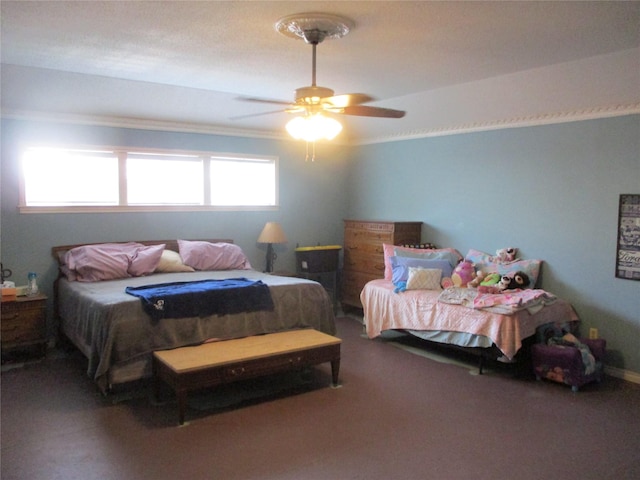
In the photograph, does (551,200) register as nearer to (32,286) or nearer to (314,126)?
(314,126)

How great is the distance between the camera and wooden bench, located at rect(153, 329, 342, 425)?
324 cm

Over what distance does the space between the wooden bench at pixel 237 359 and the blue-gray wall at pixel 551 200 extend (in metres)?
2.25

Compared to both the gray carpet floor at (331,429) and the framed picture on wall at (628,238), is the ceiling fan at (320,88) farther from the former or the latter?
the framed picture on wall at (628,238)

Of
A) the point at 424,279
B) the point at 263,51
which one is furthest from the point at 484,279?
the point at 263,51

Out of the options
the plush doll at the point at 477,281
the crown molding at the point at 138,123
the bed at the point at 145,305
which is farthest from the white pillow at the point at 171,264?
the plush doll at the point at 477,281

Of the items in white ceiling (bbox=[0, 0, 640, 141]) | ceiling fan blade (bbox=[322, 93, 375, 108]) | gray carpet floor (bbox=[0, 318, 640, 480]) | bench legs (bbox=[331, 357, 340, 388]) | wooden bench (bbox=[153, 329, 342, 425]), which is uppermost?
white ceiling (bbox=[0, 0, 640, 141])

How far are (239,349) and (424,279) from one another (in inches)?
83.0

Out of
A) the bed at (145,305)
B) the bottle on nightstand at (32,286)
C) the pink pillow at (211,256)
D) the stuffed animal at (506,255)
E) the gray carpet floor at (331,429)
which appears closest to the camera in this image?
the gray carpet floor at (331,429)

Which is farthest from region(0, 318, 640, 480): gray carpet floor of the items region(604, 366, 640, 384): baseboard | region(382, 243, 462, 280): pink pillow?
region(382, 243, 462, 280): pink pillow

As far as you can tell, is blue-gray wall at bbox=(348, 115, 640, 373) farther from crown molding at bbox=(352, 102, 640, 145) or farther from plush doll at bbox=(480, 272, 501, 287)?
plush doll at bbox=(480, 272, 501, 287)

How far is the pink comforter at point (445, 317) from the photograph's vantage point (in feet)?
13.0

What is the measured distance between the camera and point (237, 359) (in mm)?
3424

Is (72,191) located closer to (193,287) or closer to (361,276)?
(193,287)

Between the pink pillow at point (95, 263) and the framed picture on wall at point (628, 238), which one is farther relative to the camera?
the pink pillow at point (95, 263)
